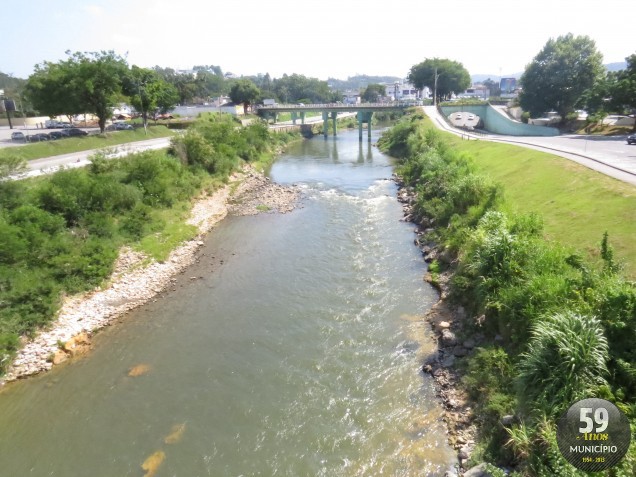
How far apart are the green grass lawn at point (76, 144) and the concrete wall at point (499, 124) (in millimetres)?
54809

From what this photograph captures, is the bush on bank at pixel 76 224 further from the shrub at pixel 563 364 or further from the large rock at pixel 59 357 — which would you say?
the shrub at pixel 563 364

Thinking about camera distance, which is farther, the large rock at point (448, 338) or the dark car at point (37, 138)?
the dark car at point (37, 138)

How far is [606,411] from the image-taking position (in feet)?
28.8

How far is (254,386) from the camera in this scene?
15492 mm

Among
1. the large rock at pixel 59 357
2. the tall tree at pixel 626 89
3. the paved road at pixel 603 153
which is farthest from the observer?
the tall tree at pixel 626 89

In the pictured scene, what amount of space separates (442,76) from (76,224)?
99.2 m

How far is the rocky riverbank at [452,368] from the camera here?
12172 millimetres

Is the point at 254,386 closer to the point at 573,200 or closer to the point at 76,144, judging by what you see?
the point at 573,200

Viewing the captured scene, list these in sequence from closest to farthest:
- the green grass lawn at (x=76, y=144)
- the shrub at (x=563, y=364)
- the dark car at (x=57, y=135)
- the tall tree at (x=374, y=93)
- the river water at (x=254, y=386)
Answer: the shrub at (x=563, y=364)
the river water at (x=254, y=386)
the green grass lawn at (x=76, y=144)
the dark car at (x=57, y=135)
the tall tree at (x=374, y=93)

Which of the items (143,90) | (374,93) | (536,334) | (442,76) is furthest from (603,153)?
(374,93)

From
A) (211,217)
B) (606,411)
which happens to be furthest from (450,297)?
(211,217)

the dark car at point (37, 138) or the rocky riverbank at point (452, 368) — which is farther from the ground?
the dark car at point (37, 138)

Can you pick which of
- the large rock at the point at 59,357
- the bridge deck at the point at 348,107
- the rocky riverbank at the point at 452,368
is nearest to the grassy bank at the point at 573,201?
the rocky riverbank at the point at 452,368

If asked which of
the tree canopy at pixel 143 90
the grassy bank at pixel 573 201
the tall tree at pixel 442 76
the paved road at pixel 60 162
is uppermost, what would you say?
the tall tree at pixel 442 76
